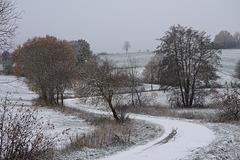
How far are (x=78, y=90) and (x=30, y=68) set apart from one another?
13860mm

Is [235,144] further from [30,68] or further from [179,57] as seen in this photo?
[30,68]

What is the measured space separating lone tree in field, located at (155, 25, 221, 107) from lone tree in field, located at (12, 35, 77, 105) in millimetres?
14903

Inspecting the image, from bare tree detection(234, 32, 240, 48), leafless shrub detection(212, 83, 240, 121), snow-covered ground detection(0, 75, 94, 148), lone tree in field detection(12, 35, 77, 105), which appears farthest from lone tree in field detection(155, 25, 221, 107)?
bare tree detection(234, 32, 240, 48)

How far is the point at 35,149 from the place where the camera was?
285 inches

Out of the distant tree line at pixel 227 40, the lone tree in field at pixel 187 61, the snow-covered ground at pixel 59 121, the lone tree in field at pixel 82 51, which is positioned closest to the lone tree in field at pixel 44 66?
the snow-covered ground at pixel 59 121

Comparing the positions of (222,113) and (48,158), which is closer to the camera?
(48,158)

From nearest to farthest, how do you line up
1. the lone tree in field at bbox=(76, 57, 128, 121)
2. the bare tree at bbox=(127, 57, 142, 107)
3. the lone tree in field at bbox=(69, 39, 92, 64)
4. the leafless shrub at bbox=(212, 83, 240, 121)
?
the leafless shrub at bbox=(212, 83, 240, 121), the lone tree in field at bbox=(76, 57, 128, 121), the bare tree at bbox=(127, 57, 142, 107), the lone tree in field at bbox=(69, 39, 92, 64)

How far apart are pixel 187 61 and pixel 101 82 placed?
669 inches

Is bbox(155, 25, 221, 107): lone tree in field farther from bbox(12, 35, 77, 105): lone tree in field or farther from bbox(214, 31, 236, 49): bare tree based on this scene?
bbox(214, 31, 236, 49): bare tree

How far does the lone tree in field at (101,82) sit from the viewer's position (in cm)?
1923

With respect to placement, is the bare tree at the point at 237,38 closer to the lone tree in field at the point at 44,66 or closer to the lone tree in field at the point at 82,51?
the lone tree in field at the point at 82,51

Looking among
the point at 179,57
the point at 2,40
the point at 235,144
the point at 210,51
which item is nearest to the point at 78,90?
the point at 2,40

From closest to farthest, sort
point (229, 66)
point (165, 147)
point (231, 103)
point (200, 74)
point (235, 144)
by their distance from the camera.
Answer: point (235, 144), point (165, 147), point (231, 103), point (200, 74), point (229, 66)

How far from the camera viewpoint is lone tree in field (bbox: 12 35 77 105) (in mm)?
29562
